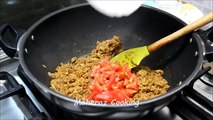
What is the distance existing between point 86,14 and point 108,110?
0.40m

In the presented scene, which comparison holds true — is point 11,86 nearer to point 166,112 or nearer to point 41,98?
point 41,98

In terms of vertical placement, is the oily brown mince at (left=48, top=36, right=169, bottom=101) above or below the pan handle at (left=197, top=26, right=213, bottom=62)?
below

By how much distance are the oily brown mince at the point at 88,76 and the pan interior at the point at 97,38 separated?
2 centimetres

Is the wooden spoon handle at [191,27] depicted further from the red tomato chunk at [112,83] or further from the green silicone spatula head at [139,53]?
the red tomato chunk at [112,83]

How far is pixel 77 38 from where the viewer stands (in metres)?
0.83

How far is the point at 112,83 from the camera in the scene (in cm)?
66

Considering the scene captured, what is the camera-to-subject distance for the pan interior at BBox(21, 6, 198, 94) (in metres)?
0.70

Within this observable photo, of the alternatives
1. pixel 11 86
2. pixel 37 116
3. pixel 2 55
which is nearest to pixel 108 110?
pixel 37 116

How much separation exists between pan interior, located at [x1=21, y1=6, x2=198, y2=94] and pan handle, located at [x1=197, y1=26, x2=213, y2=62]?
0.02 m

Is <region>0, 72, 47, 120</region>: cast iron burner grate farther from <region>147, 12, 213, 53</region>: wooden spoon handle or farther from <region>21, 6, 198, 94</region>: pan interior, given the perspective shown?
<region>147, 12, 213, 53</region>: wooden spoon handle

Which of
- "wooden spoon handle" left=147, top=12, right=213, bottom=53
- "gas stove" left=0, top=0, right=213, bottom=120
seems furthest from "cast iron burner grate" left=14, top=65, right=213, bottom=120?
"wooden spoon handle" left=147, top=12, right=213, bottom=53

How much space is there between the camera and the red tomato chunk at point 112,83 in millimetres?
613

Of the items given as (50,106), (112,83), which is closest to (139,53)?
(112,83)

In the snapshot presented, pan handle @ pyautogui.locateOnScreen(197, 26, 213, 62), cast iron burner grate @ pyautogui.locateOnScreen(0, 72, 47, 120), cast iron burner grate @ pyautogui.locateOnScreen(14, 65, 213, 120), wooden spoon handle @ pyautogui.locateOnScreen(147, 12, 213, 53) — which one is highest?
wooden spoon handle @ pyautogui.locateOnScreen(147, 12, 213, 53)
